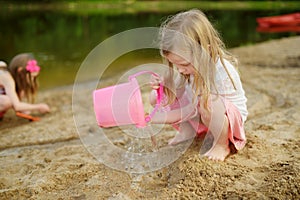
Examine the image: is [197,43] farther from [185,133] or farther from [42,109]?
[42,109]

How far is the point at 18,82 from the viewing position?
12.1 feet

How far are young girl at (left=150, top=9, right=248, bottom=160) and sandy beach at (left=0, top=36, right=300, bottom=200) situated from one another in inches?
5.8

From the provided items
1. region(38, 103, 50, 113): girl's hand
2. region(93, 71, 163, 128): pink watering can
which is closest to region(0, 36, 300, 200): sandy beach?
region(93, 71, 163, 128): pink watering can

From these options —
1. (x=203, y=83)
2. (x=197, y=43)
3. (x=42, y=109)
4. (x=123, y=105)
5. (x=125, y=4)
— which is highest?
(x=197, y=43)

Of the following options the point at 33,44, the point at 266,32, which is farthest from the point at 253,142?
the point at 266,32

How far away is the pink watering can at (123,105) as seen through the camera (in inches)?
84.6

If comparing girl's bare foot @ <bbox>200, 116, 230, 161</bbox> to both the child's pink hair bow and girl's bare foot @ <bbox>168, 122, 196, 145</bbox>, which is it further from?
the child's pink hair bow

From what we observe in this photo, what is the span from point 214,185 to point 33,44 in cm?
825

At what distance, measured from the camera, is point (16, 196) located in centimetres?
201

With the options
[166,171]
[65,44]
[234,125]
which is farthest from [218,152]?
[65,44]

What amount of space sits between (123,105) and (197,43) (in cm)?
55

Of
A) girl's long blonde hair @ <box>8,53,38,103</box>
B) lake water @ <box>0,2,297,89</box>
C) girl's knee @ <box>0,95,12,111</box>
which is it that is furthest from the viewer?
lake water @ <box>0,2,297,89</box>

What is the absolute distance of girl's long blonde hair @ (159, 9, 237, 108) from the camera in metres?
2.00

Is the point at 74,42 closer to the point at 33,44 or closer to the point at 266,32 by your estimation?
the point at 33,44
